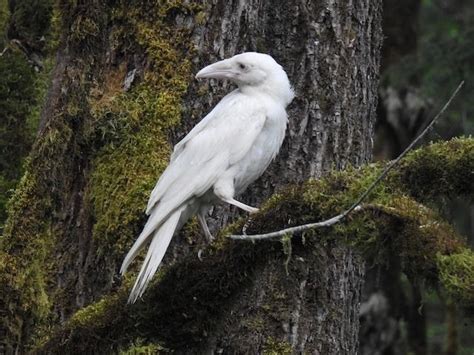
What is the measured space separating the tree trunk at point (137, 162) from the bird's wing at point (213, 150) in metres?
0.39

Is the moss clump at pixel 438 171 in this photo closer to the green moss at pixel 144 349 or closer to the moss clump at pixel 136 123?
the green moss at pixel 144 349

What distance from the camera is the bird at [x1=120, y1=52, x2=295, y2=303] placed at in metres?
5.60

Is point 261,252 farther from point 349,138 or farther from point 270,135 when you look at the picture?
point 349,138

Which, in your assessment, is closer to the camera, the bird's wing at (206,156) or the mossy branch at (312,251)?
the mossy branch at (312,251)

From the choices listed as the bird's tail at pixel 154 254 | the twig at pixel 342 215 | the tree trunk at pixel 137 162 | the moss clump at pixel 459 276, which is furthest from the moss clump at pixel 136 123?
the moss clump at pixel 459 276

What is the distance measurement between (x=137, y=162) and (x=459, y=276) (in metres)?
2.57

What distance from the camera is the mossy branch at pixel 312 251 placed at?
4.12 meters

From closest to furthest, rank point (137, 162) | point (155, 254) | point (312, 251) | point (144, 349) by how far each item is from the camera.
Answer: point (312, 251) → point (155, 254) → point (144, 349) → point (137, 162)

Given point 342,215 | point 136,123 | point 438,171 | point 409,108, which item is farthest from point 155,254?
point 409,108

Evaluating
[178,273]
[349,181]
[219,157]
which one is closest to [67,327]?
[178,273]

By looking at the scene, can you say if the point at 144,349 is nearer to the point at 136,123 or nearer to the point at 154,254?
the point at 154,254

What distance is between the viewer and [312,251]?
15.7 feet

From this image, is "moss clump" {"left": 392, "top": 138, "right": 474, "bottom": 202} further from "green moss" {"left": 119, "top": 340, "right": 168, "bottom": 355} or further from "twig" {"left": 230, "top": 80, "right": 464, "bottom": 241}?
"green moss" {"left": 119, "top": 340, "right": 168, "bottom": 355}

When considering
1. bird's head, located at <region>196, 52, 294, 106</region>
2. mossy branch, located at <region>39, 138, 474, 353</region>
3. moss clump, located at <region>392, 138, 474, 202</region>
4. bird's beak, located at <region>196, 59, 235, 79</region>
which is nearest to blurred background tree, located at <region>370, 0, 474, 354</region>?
bird's head, located at <region>196, 52, 294, 106</region>
